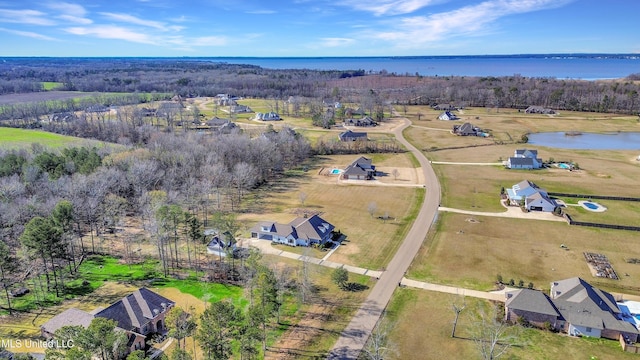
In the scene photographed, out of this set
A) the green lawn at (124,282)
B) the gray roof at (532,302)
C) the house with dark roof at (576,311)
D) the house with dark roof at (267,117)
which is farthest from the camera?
the house with dark roof at (267,117)

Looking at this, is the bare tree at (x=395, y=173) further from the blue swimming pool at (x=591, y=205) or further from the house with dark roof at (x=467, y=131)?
the house with dark roof at (x=467, y=131)

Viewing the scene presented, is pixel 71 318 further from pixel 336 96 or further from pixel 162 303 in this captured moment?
pixel 336 96

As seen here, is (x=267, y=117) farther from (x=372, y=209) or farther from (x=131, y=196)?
(x=372, y=209)

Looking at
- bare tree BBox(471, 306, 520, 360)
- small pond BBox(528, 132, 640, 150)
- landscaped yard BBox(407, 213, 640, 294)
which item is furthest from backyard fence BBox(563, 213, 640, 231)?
small pond BBox(528, 132, 640, 150)

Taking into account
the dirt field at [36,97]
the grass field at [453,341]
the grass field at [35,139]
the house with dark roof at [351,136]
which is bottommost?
the grass field at [453,341]

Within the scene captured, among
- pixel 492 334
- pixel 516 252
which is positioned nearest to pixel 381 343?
pixel 492 334

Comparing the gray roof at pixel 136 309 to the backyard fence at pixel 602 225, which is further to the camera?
the backyard fence at pixel 602 225

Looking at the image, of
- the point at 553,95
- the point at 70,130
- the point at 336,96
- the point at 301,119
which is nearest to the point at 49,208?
the point at 70,130

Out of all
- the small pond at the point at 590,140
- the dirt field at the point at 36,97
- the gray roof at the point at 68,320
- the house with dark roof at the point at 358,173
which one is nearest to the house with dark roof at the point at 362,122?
the small pond at the point at 590,140
